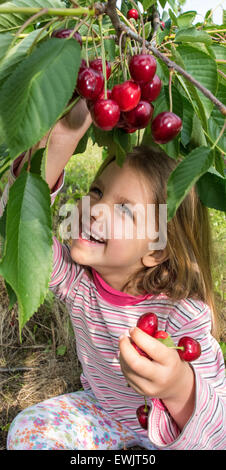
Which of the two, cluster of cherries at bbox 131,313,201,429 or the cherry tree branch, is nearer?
the cherry tree branch

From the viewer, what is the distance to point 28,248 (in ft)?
1.67

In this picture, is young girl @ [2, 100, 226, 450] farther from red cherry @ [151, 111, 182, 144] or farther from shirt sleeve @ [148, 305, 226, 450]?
red cherry @ [151, 111, 182, 144]

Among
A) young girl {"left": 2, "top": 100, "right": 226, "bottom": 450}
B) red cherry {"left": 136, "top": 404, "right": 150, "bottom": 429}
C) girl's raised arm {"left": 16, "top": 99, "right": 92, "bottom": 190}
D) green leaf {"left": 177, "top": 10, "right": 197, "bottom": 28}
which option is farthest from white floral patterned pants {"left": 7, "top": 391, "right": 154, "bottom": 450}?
green leaf {"left": 177, "top": 10, "right": 197, "bottom": 28}

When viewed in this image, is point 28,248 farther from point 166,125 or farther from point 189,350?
point 189,350

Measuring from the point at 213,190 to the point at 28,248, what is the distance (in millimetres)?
326

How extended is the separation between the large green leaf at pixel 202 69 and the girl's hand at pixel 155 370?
1.41 feet

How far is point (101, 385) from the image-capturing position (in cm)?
136

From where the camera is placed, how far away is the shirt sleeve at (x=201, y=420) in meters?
0.91

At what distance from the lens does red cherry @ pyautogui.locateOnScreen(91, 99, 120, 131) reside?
1.73 ft

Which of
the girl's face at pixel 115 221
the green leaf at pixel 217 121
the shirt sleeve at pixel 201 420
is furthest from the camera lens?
the girl's face at pixel 115 221

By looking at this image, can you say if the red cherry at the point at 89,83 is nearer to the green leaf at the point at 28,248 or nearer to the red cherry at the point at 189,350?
the green leaf at the point at 28,248

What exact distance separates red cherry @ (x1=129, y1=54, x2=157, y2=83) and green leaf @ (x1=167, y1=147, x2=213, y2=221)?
0.38 feet

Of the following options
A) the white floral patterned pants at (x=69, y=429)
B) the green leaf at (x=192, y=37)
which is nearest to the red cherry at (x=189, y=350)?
the green leaf at (x=192, y=37)
